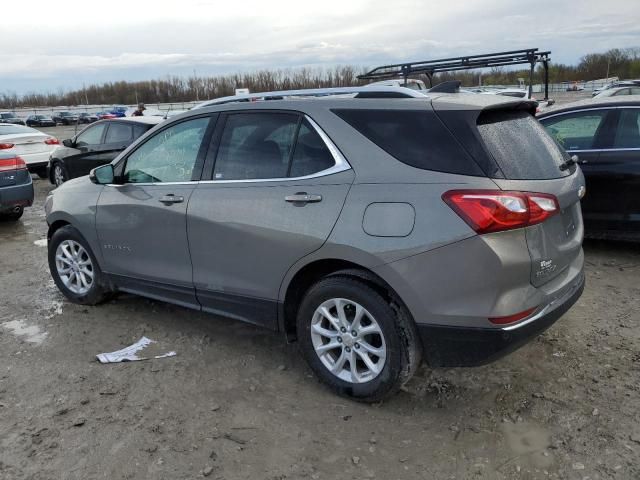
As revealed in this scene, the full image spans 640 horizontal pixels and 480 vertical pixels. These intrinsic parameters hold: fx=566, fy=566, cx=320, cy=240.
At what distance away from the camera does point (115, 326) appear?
4590 millimetres

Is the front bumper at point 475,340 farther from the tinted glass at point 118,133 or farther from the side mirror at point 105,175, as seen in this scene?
the tinted glass at point 118,133

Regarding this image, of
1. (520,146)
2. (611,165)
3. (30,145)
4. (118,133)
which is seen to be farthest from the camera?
(30,145)

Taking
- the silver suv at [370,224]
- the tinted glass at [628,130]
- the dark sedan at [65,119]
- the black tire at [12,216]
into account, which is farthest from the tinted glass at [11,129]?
the dark sedan at [65,119]

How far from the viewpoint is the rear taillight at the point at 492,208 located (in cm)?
276

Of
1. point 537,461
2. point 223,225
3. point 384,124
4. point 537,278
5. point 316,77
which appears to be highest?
point 316,77

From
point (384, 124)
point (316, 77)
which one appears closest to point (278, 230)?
point (384, 124)

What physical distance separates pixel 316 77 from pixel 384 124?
75978 millimetres

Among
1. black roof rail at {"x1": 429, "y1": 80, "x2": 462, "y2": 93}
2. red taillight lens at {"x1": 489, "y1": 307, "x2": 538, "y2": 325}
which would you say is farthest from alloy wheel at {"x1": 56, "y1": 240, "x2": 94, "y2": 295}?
red taillight lens at {"x1": 489, "y1": 307, "x2": 538, "y2": 325}

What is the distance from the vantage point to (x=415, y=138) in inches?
120

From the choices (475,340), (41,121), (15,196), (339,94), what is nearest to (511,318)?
(475,340)

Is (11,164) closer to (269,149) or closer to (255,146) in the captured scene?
(255,146)

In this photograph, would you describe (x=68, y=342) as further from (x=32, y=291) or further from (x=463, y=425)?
(x=463, y=425)

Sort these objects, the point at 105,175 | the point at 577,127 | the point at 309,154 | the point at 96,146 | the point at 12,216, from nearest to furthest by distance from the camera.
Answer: the point at 309,154 → the point at 105,175 → the point at 577,127 → the point at 12,216 → the point at 96,146

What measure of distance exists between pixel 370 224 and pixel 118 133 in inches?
345
